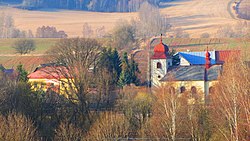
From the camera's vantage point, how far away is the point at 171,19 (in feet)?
435

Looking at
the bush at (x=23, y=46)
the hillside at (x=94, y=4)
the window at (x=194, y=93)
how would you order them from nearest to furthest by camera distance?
the window at (x=194, y=93)
the bush at (x=23, y=46)
the hillside at (x=94, y=4)

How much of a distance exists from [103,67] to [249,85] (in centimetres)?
2246

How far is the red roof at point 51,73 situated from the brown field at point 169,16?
2206 inches

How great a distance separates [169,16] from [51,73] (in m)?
88.0

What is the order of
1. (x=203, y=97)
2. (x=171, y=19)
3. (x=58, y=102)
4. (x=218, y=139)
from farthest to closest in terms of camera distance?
(x=171, y=19), (x=203, y=97), (x=58, y=102), (x=218, y=139)

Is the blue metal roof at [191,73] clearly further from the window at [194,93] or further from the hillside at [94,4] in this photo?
the hillside at [94,4]

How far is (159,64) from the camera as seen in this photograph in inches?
2116

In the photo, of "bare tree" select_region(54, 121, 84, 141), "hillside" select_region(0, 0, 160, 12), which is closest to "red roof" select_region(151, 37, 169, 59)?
"bare tree" select_region(54, 121, 84, 141)

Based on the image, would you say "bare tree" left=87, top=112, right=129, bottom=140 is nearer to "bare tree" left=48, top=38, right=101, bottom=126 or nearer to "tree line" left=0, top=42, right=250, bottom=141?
"tree line" left=0, top=42, right=250, bottom=141

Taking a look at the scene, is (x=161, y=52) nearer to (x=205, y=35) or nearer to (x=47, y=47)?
(x=47, y=47)

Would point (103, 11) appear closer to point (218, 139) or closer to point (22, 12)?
point (22, 12)

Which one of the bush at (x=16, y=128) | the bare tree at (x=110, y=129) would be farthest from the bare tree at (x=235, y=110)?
the bush at (x=16, y=128)

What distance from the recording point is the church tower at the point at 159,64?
53469 mm

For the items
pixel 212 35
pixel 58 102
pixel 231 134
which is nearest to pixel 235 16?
pixel 212 35
